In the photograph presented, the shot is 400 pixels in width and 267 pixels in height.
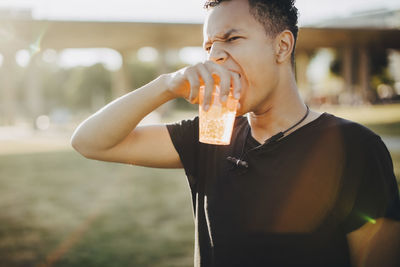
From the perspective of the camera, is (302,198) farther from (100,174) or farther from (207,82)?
(100,174)

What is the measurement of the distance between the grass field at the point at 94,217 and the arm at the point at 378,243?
2.68m

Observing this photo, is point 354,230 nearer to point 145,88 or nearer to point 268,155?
point 268,155

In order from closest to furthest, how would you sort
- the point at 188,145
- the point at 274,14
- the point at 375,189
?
1. the point at 375,189
2. the point at 274,14
3. the point at 188,145

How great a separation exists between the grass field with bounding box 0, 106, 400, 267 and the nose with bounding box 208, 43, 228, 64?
2.83 m

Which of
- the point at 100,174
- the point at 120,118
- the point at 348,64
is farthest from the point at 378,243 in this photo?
the point at 348,64

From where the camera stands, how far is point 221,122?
4.66 ft

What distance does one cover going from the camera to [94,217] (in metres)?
5.08

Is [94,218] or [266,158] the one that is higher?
[266,158]

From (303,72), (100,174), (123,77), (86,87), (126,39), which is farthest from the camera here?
(86,87)

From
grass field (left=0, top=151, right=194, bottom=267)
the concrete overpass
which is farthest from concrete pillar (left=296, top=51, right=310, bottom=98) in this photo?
grass field (left=0, top=151, right=194, bottom=267)

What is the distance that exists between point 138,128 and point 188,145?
1.00ft

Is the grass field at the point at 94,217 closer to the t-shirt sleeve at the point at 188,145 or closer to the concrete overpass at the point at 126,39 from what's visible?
the t-shirt sleeve at the point at 188,145

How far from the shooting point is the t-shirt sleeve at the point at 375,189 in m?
1.20

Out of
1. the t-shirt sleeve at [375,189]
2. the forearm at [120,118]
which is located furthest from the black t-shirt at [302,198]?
the forearm at [120,118]
